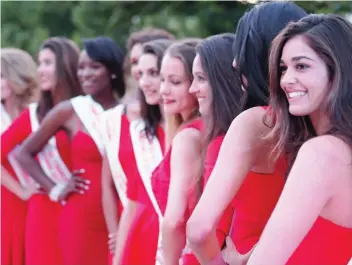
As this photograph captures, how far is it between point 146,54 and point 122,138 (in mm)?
464

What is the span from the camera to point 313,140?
8.23ft

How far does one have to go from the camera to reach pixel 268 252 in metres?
2.53

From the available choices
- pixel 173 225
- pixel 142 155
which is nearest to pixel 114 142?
pixel 142 155

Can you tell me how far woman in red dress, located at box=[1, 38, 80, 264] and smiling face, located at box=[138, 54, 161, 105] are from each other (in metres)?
1.28

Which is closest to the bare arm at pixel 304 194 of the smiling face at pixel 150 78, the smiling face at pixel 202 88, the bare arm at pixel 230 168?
the bare arm at pixel 230 168

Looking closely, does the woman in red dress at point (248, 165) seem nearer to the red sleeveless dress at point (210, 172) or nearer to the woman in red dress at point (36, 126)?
the red sleeveless dress at point (210, 172)

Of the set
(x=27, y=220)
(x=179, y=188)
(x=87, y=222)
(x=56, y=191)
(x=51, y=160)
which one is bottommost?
(x=27, y=220)

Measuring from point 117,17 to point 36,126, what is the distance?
15.8 feet

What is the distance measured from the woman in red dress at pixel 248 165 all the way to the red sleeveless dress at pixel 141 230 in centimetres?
137

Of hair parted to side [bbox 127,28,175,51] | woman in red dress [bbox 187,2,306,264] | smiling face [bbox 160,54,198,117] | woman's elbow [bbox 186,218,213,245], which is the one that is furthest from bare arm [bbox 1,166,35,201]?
woman's elbow [bbox 186,218,213,245]

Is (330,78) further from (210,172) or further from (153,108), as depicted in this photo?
(153,108)

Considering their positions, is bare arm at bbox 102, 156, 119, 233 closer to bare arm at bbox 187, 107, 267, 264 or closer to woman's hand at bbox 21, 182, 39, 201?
woman's hand at bbox 21, 182, 39, 201

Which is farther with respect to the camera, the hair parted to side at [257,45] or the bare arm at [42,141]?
the bare arm at [42,141]

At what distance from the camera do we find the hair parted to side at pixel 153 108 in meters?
4.71
